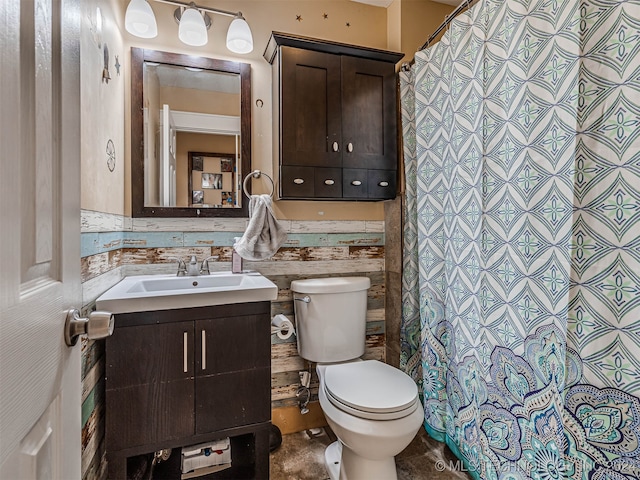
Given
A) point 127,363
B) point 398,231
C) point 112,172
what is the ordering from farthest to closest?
point 398,231, point 112,172, point 127,363

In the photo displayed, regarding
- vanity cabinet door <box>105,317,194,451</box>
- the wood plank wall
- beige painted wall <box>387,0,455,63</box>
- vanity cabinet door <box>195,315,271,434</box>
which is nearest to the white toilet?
the wood plank wall

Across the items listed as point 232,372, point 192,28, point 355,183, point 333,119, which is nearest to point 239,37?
point 192,28

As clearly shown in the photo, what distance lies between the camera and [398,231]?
1940 millimetres

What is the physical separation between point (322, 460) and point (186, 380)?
2.78ft

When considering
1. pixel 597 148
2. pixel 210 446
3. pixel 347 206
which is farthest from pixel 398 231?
pixel 210 446

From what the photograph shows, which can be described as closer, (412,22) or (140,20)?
(140,20)

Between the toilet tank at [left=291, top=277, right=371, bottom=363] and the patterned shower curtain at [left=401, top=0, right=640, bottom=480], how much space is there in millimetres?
399

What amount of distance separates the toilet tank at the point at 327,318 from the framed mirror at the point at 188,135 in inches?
22.2

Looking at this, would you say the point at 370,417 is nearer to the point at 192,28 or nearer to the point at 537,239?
the point at 537,239

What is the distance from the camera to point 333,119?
70.4 inches

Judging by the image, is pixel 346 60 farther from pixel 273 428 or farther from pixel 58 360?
pixel 273 428

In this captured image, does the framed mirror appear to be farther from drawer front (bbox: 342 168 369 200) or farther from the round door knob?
the round door knob

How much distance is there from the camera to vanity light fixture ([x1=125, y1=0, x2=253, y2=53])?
1.58m

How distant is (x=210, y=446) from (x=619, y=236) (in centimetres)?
168
